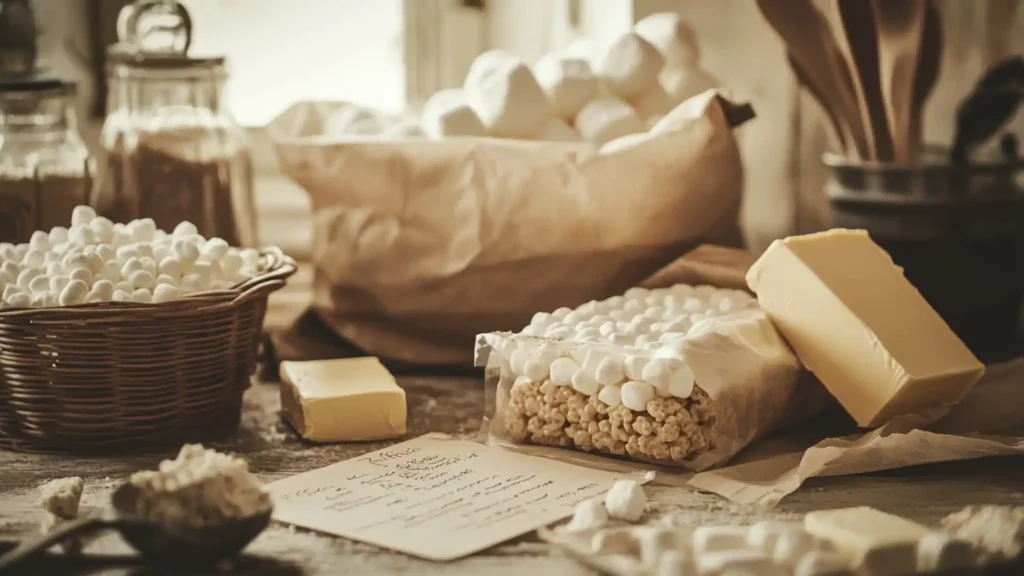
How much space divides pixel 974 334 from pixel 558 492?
0.53 m

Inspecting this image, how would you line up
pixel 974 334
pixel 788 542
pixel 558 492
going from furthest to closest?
pixel 974 334
pixel 558 492
pixel 788 542

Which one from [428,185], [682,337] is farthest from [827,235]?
[428,185]

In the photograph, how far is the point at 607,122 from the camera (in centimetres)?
118

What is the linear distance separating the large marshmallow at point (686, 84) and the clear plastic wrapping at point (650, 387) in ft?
1.20

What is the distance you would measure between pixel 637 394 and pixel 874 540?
245mm

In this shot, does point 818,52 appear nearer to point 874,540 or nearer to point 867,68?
point 867,68

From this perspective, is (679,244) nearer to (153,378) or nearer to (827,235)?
(827,235)

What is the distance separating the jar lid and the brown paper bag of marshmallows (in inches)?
5.6

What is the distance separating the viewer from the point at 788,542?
652 mm

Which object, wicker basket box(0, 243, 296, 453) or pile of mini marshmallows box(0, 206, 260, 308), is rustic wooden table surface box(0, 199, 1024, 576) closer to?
wicker basket box(0, 243, 296, 453)

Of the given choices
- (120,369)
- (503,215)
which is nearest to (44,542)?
(120,369)

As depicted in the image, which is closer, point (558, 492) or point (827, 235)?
point (558, 492)

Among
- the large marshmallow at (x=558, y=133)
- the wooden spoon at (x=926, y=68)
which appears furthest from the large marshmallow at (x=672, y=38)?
the wooden spoon at (x=926, y=68)

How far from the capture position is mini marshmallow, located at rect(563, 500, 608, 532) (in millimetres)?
731
